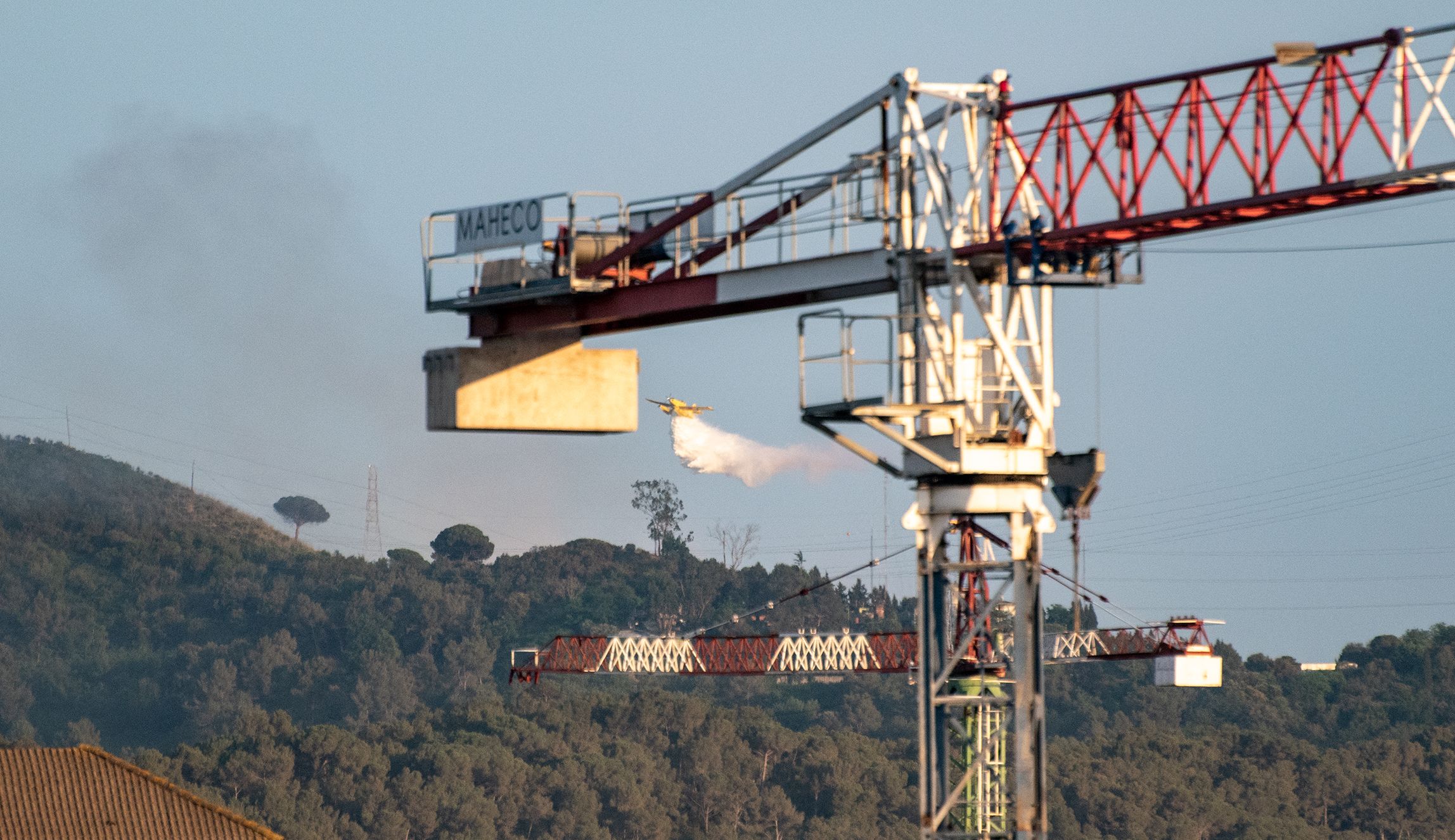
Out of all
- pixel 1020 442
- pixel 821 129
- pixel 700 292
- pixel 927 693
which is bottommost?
pixel 927 693

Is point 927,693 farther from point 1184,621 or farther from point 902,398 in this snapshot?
point 1184,621

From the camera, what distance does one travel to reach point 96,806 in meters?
67.2

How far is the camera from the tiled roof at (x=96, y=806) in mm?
65812

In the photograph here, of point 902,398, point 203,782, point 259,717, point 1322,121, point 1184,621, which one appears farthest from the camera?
point 259,717

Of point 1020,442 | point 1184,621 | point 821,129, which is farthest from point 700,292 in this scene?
point 1184,621

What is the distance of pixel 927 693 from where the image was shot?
138 feet

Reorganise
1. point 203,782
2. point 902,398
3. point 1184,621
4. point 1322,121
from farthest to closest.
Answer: point 203,782
point 1184,621
point 902,398
point 1322,121

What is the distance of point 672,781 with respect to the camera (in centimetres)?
18662

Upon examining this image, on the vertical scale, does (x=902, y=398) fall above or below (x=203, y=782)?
above

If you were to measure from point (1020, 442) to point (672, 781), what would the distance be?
148 meters

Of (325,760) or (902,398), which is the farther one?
(325,760)

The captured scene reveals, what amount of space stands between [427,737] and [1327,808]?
229 feet

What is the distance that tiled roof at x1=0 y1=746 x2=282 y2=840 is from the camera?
65.8m

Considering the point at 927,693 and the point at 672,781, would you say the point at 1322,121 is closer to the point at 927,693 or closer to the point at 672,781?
the point at 927,693
